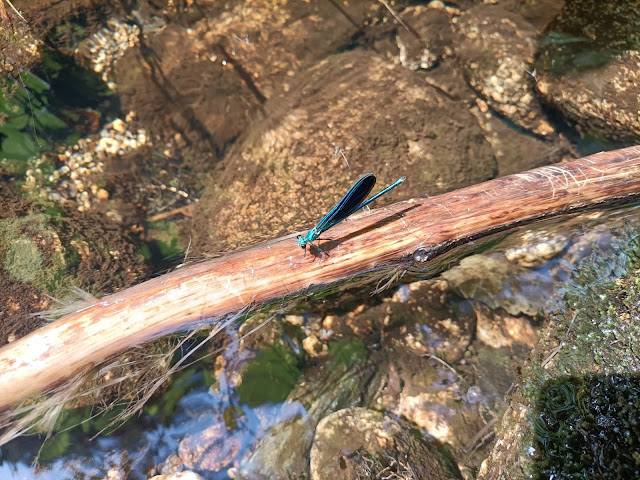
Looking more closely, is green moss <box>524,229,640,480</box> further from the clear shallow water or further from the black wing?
the black wing

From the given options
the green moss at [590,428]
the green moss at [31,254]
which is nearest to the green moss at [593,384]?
the green moss at [590,428]

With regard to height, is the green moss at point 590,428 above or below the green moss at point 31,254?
below

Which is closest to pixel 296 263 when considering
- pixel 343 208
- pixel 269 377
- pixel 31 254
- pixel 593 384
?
pixel 343 208

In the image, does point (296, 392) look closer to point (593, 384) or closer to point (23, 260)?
point (593, 384)

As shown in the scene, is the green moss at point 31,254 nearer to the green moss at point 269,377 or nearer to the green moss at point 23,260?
the green moss at point 23,260

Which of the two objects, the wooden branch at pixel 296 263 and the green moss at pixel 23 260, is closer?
the wooden branch at pixel 296 263

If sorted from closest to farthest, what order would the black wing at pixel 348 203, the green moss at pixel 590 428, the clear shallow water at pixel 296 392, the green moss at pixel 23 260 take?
the green moss at pixel 590 428
the black wing at pixel 348 203
the clear shallow water at pixel 296 392
the green moss at pixel 23 260

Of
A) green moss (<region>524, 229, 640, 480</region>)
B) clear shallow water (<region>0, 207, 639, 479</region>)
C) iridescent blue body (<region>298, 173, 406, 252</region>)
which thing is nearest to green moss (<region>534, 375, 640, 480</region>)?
green moss (<region>524, 229, 640, 480</region>)
